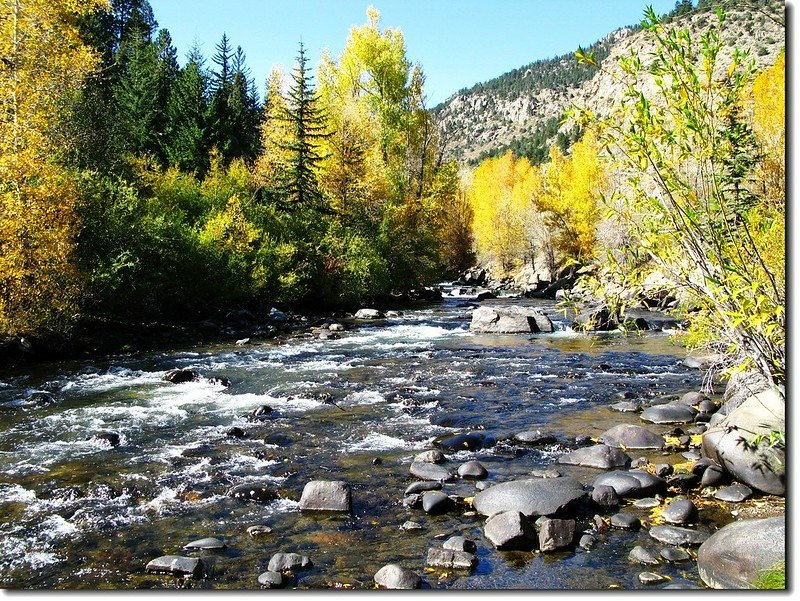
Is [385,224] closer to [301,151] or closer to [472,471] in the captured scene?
[301,151]

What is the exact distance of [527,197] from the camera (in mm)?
52531

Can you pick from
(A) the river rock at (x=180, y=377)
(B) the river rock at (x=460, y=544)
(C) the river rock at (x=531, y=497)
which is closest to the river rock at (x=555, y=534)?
(C) the river rock at (x=531, y=497)

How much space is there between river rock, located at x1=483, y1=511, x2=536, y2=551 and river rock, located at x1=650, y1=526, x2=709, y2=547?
1.31 meters

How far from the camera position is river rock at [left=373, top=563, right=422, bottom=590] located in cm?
550

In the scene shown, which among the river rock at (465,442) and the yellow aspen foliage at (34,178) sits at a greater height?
the yellow aspen foliage at (34,178)

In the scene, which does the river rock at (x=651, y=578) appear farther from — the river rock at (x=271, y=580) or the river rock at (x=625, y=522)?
the river rock at (x=271, y=580)

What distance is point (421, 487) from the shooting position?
8.00 m

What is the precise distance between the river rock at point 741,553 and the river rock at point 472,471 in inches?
128

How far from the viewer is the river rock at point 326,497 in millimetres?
7406

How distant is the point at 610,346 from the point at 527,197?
34.1 meters

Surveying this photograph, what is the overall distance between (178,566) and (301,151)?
29.9 metres

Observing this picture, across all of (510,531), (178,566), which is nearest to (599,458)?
(510,531)

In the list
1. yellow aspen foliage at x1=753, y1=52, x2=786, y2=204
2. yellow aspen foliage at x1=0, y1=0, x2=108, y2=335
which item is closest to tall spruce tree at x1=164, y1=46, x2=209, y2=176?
yellow aspen foliage at x1=0, y1=0, x2=108, y2=335

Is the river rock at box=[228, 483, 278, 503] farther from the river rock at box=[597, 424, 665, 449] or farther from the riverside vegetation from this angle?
the river rock at box=[597, 424, 665, 449]
